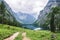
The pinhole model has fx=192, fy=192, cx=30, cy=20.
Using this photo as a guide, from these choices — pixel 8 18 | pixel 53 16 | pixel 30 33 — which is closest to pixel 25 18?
pixel 8 18

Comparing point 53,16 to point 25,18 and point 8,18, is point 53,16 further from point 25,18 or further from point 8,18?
point 8,18

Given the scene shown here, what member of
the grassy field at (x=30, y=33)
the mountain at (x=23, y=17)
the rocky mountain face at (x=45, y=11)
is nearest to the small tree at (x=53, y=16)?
the rocky mountain face at (x=45, y=11)

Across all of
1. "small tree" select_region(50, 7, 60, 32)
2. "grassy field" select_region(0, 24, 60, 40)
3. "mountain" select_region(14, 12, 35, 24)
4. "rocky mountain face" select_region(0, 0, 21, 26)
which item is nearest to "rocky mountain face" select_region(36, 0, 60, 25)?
"small tree" select_region(50, 7, 60, 32)

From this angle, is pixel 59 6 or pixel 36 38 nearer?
pixel 36 38

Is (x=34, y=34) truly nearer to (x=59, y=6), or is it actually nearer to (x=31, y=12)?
(x=31, y=12)

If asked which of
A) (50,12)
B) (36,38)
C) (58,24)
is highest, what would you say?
(50,12)

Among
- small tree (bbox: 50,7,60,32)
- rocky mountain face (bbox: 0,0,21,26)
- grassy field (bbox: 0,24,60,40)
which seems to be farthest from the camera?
rocky mountain face (bbox: 0,0,21,26)

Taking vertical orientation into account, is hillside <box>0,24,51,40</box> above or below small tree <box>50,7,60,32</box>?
below

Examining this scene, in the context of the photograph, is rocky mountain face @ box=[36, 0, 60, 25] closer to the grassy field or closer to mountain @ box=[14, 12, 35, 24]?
mountain @ box=[14, 12, 35, 24]

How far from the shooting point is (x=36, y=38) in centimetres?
1223

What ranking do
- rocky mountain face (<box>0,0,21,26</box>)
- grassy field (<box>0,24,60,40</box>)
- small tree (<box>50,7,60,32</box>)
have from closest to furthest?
grassy field (<box>0,24,60,40</box>) < small tree (<box>50,7,60,32</box>) < rocky mountain face (<box>0,0,21,26</box>)

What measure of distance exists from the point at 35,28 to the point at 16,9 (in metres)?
1.87

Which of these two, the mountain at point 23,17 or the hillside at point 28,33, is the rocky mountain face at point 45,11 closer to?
the mountain at point 23,17

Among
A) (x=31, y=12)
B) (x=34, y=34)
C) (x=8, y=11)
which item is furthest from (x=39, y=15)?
(x=8, y=11)
